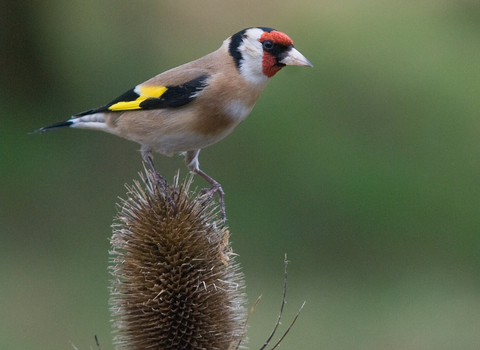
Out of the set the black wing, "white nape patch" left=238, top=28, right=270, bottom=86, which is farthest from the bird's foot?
"white nape patch" left=238, top=28, right=270, bottom=86

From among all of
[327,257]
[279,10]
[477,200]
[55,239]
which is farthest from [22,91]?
[477,200]

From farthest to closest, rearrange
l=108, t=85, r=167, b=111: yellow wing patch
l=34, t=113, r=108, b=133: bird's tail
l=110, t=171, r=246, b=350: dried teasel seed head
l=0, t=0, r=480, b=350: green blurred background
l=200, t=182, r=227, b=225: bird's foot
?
l=0, t=0, r=480, b=350: green blurred background < l=34, t=113, r=108, b=133: bird's tail < l=108, t=85, r=167, b=111: yellow wing patch < l=200, t=182, r=227, b=225: bird's foot < l=110, t=171, r=246, b=350: dried teasel seed head

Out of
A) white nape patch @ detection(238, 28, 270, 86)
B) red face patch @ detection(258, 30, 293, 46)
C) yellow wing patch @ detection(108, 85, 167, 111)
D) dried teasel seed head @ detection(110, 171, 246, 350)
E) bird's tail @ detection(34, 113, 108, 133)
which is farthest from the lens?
bird's tail @ detection(34, 113, 108, 133)

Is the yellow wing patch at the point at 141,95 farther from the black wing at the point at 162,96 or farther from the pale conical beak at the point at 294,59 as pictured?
the pale conical beak at the point at 294,59

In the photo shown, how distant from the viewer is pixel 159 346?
327cm

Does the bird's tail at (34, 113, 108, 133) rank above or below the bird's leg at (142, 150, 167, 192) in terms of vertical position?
above

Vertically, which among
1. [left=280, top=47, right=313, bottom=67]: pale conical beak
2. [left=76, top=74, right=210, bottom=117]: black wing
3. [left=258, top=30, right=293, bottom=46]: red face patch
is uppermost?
[left=258, top=30, right=293, bottom=46]: red face patch

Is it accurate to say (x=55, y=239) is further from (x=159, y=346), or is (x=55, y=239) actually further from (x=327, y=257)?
(x=159, y=346)

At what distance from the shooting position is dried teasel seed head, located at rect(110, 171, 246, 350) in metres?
3.23

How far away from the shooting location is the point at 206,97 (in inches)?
150

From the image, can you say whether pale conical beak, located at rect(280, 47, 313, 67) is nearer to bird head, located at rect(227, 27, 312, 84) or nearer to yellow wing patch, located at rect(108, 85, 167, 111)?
bird head, located at rect(227, 27, 312, 84)

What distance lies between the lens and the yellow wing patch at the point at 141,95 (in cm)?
395

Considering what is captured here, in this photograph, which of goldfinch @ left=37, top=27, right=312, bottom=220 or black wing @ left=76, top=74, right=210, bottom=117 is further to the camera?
black wing @ left=76, top=74, right=210, bottom=117

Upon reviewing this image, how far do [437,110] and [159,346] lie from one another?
21.9ft
